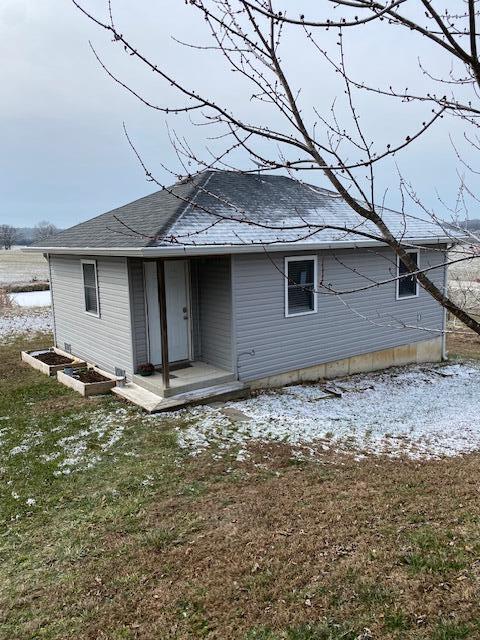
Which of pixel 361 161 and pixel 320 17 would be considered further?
pixel 361 161

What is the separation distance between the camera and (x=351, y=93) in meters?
2.71

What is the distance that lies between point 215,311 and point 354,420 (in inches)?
132

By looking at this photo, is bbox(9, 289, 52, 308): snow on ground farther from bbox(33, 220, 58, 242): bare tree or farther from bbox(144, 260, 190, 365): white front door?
bbox(33, 220, 58, 242): bare tree

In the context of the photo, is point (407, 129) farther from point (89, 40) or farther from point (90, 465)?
point (90, 465)

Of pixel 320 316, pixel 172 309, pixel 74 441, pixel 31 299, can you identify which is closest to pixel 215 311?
pixel 172 309

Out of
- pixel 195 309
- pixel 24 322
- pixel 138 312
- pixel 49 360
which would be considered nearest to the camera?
pixel 138 312

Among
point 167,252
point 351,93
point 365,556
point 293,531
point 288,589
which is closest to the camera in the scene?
point 351,93

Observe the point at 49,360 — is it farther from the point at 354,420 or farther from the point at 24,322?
the point at 354,420

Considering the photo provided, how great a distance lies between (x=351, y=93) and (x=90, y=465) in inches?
208

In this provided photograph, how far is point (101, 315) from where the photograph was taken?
10211 millimetres

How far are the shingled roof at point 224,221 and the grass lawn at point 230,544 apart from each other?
11.4ft

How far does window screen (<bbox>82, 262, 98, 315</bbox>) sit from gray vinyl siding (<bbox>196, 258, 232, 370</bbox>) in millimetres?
2261

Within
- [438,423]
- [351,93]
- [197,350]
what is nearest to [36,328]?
[197,350]

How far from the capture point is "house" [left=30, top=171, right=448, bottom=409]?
8.93m
